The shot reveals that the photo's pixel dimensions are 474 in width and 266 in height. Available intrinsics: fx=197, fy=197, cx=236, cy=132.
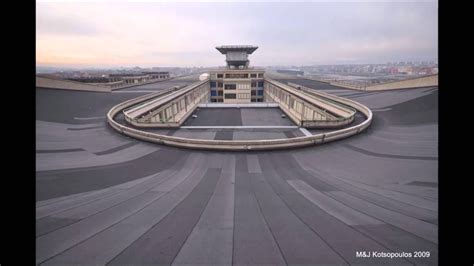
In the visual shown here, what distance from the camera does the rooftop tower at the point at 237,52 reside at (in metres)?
78.9

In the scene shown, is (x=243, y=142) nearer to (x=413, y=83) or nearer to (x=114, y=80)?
(x=413, y=83)

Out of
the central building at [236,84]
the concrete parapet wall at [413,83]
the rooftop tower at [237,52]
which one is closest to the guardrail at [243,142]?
the concrete parapet wall at [413,83]

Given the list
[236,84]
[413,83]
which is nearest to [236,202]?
[413,83]

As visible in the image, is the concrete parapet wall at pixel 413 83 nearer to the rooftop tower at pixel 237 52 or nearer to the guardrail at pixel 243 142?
the guardrail at pixel 243 142

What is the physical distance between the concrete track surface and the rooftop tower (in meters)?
71.6

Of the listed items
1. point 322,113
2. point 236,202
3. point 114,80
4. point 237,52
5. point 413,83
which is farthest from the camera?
point 114,80

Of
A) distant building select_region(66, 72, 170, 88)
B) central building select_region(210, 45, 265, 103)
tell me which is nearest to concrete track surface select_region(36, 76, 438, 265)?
distant building select_region(66, 72, 170, 88)

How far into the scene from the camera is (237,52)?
81.0 m

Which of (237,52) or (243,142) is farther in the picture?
(237,52)

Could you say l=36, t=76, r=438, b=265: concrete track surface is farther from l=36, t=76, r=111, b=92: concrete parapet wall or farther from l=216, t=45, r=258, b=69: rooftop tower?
l=216, t=45, r=258, b=69: rooftop tower

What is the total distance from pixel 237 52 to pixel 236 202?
8153 centimetres
